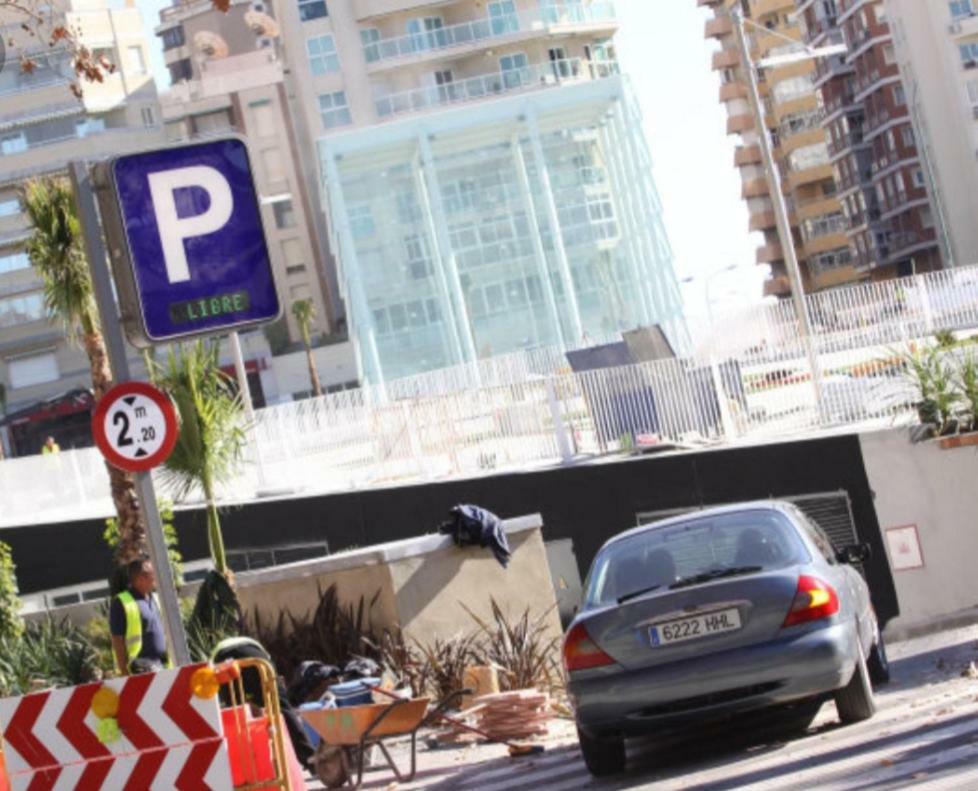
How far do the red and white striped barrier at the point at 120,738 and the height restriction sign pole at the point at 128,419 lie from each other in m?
0.56

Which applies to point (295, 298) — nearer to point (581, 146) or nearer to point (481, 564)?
point (581, 146)

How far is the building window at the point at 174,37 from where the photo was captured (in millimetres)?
134238

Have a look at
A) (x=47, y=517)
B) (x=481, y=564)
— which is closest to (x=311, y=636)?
(x=481, y=564)

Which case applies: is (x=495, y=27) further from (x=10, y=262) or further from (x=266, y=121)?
(x=10, y=262)

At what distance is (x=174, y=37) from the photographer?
5305 inches

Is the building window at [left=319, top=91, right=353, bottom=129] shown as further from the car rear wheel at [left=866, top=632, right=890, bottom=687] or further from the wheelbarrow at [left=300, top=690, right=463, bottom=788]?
the wheelbarrow at [left=300, top=690, right=463, bottom=788]

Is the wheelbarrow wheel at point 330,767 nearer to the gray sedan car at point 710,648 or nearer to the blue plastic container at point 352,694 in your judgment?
the blue plastic container at point 352,694

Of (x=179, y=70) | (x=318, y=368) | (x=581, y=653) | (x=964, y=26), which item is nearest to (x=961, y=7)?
(x=964, y=26)

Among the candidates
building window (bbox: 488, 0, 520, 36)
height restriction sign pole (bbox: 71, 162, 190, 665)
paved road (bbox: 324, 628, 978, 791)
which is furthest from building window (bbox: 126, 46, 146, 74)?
height restriction sign pole (bbox: 71, 162, 190, 665)

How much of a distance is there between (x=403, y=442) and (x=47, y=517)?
7.38m

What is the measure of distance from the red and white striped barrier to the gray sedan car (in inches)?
107

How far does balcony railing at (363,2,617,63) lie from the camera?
113750 mm

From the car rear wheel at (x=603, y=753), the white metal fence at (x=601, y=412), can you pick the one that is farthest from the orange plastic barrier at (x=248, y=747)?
the white metal fence at (x=601, y=412)

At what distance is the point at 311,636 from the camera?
19109 millimetres
